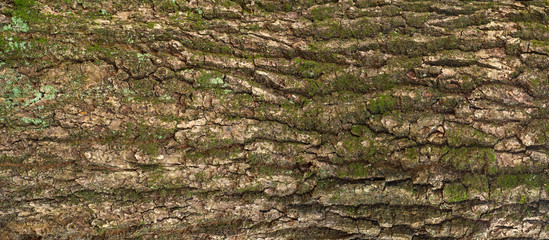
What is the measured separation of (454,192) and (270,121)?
5.01 feet

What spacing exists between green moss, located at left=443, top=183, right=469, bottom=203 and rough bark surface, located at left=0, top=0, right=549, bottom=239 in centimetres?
2

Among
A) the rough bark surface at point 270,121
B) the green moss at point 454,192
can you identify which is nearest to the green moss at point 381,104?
the rough bark surface at point 270,121

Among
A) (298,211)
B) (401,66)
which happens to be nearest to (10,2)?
(298,211)

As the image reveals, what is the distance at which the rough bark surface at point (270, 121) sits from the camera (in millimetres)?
2375

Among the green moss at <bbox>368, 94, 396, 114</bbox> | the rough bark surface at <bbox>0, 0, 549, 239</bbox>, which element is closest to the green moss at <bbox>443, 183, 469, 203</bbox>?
the rough bark surface at <bbox>0, 0, 549, 239</bbox>

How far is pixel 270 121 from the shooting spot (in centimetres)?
→ 250

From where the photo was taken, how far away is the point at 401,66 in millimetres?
2609

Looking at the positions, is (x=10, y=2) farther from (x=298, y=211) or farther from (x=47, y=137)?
(x=298, y=211)

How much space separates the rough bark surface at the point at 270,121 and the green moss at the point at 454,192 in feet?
0.06

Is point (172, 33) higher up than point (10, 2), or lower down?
lower down

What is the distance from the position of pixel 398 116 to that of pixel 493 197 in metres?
0.99

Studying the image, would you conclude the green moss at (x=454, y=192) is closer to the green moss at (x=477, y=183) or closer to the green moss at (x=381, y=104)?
the green moss at (x=477, y=183)

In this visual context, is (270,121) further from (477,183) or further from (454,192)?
(477,183)

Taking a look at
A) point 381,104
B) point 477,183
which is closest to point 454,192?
point 477,183
